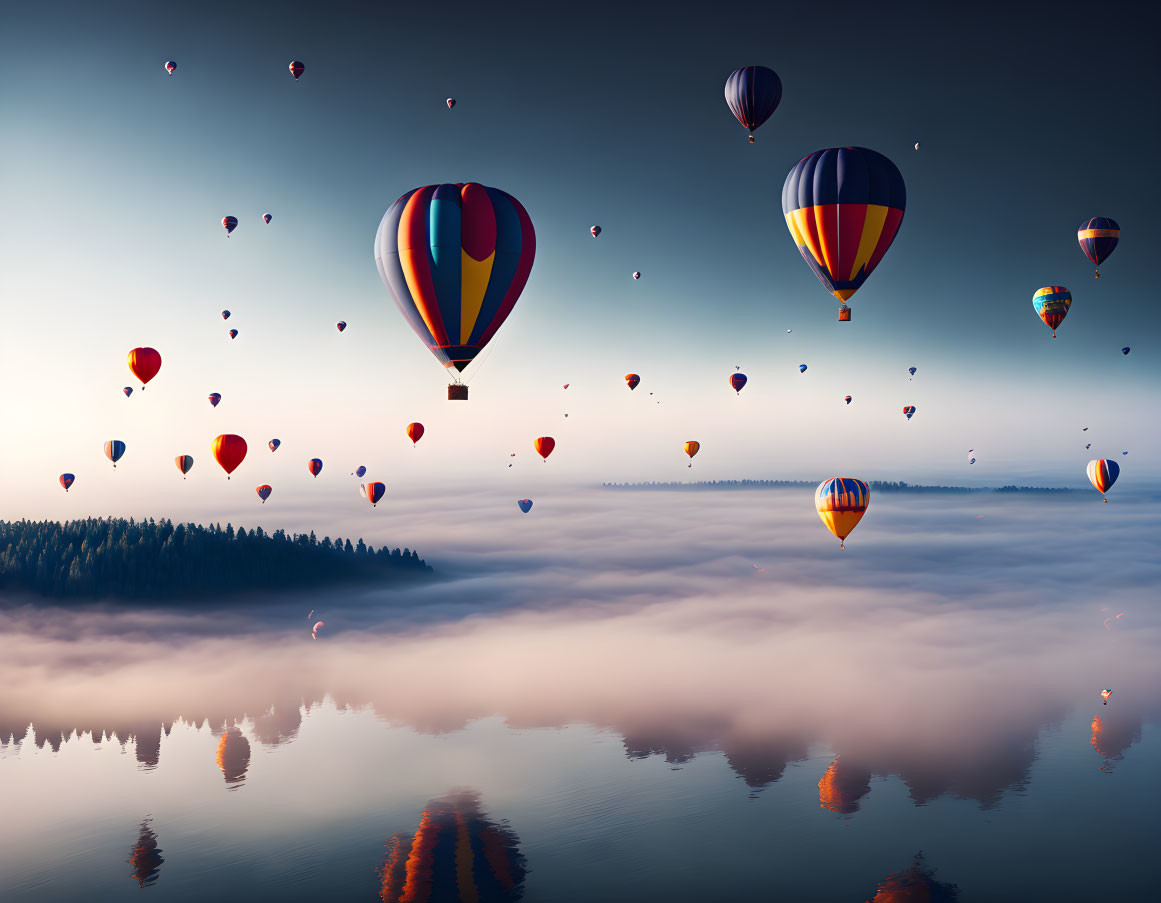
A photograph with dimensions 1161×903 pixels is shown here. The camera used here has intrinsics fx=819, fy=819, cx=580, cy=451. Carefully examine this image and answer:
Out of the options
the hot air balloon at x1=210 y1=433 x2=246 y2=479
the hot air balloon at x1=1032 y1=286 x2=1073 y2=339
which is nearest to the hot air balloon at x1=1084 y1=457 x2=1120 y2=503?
the hot air balloon at x1=1032 y1=286 x2=1073 y2=339

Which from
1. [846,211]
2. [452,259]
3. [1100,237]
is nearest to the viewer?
[452,259]

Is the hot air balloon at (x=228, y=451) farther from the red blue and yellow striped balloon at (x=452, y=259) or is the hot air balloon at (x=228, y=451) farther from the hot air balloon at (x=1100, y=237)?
the hot air balloon at (x=1100, y=237)

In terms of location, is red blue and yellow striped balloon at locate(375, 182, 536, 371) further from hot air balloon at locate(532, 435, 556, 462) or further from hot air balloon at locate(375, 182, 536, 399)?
hot air balloon at locate(532, 435, 556, 462)

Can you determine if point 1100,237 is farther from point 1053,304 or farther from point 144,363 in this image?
point 144,363

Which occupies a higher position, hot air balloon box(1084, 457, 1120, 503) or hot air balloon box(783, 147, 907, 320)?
hot air balloon box(783, 147, 907, 320)

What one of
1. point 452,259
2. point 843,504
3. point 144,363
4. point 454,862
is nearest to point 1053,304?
point 843,504

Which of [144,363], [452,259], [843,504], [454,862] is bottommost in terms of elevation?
[454,862]

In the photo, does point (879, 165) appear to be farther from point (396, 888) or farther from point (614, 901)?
point (396, 888)
